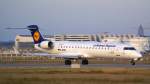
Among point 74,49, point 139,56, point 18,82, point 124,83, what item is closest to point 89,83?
point 124,83

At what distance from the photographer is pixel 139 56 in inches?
2717

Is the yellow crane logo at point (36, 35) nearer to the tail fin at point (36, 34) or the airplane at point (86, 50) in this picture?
the tail fin at point (36, 34)

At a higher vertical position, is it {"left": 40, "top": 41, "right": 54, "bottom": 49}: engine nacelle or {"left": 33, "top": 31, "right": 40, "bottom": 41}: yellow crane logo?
{"left": 33, "top": 31, "right": 40, "bottom": 41}: yellow crane logo

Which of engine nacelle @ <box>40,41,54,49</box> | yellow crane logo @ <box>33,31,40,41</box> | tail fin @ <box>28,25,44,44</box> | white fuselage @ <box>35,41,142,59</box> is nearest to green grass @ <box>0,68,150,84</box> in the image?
white fuselage @ <box>35,41,142,59</box>

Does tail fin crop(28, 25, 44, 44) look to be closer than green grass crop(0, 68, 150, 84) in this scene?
No

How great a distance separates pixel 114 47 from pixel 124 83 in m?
37.0

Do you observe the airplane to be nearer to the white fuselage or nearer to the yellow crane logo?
the white fuselage

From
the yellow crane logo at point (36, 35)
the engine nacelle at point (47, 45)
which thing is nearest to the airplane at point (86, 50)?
the engine nacelle at point (47, 45)

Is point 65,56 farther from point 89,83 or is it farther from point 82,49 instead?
point 89,83

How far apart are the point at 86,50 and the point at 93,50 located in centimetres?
120

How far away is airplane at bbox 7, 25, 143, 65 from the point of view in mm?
70062

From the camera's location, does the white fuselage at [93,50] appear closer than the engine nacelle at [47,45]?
Yes

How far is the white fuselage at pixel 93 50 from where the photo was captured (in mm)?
70062

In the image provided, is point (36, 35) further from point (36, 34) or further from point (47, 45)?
point (47, 45)
